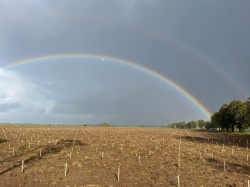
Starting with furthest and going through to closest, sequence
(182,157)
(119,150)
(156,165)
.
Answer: (119,150) → (182,157) → (156,165)

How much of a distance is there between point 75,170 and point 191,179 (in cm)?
1100

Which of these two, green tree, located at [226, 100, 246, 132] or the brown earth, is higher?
green tree, located at [226, 100, 246, 132]

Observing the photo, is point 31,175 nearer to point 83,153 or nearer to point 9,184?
point 9,184

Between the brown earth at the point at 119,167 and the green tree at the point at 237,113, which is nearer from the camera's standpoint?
the brown earth at the point at 119,167

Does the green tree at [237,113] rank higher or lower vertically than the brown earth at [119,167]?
higher

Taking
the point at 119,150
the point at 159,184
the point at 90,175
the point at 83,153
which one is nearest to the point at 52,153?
the point at 83,153

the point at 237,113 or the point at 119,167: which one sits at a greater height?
the point at 237,113

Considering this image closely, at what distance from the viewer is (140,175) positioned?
26609mm

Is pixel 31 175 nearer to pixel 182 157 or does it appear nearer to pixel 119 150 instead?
pixel 119 150

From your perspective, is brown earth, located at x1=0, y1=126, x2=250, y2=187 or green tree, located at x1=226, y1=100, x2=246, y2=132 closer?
brown earth, located at x1=0, y1=126, x2=250, y2=187

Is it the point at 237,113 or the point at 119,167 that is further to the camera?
the point at 237,113

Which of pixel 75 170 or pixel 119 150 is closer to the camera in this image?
pixel 75 170

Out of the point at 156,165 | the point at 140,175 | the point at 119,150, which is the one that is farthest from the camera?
the point at 119,150

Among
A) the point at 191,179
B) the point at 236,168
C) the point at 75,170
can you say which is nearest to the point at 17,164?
the point at 75,170
